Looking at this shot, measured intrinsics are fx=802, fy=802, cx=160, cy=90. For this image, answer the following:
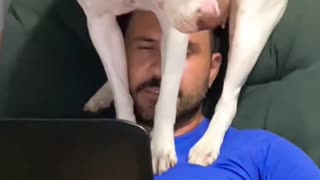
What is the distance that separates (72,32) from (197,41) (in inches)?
12.7

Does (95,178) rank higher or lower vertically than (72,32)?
higher

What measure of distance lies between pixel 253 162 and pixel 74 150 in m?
0.55

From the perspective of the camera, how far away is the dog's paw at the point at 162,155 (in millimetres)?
1486

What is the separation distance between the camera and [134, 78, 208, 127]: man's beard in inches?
63.9

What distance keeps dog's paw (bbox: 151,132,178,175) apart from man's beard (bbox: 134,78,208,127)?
12 centimetres

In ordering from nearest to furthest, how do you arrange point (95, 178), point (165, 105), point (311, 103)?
point (95, 178) → point (165, 105) → point (311, 103)

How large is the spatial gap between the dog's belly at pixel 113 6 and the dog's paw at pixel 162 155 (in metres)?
0.25

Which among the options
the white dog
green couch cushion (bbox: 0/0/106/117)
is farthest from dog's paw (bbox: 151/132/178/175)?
green couch cushion (bbox: 0/0/106/117)

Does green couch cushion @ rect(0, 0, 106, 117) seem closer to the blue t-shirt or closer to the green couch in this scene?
the green couch

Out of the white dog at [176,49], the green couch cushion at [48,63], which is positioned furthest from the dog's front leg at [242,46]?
the green couch cushion at [48,63]

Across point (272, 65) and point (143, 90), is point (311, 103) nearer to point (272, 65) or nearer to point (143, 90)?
point (272, 65)

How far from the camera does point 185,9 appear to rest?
137 centimetres

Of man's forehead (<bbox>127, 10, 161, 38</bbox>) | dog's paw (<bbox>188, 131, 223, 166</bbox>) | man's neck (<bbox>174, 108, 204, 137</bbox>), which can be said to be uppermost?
man's forehead (<bbox>127, 10, 161, 38</bbox>)

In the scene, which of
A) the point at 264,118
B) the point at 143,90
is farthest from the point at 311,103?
the point at 143,90
